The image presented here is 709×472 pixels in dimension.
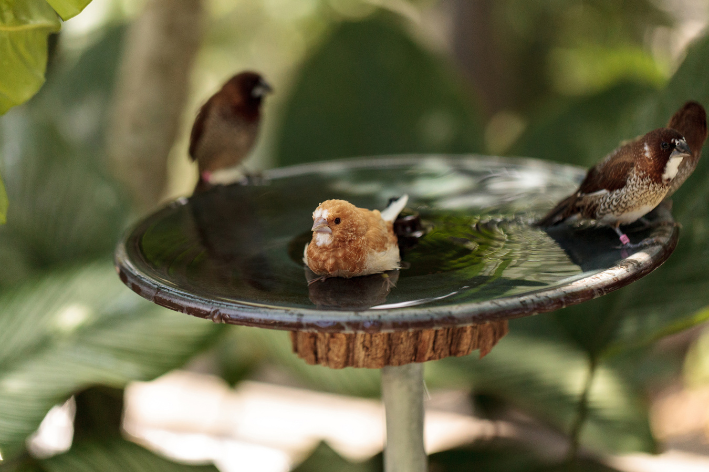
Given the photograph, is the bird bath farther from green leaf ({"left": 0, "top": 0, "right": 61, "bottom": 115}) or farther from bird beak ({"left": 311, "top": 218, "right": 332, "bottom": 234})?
green leaf ({"left": 0, "top": 0, "right": 61, "bottom": 115})

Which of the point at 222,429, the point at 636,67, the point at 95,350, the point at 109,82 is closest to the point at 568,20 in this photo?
the point at 636,67

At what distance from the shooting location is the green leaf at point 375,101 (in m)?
2.68

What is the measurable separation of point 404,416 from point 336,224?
48cm

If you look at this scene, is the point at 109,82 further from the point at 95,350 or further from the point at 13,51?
the point at 13,51

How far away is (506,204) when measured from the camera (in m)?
1.41

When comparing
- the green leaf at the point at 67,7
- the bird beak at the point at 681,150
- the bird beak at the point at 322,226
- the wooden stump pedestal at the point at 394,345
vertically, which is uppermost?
the green leaf at the point at 67,7

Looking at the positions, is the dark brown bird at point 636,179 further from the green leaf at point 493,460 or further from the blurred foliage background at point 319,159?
the green leaf at point 493,460

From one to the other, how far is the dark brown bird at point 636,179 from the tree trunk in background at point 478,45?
243 cm

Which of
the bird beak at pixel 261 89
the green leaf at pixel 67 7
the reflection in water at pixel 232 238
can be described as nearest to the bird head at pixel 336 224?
the reflection in water at pixel 232 238

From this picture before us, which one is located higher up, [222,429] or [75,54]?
[75,54]

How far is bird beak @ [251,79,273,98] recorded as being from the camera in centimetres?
170

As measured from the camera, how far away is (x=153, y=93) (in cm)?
240

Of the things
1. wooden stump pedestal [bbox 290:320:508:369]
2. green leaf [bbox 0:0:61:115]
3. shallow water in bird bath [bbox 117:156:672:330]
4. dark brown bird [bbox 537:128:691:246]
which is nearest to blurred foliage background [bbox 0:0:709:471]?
green leaf [bbox 0:0:61:115]

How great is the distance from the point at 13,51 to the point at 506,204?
981 mm
